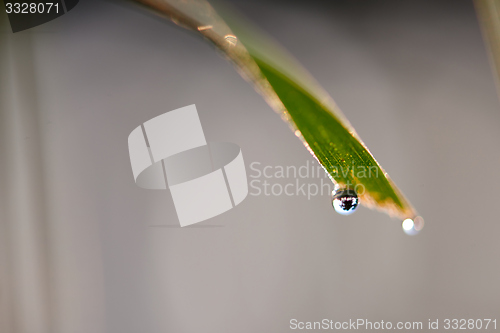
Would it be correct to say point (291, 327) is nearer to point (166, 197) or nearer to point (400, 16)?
point (166, 197)

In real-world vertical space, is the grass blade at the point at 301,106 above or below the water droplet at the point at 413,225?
above

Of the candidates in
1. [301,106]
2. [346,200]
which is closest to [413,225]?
[346,200]

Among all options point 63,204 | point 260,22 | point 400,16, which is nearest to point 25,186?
point 63,204

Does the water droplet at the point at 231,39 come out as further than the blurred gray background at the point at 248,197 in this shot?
No

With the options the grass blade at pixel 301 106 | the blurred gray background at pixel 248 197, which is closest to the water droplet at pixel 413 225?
the blurred gray background at pixel 248 197

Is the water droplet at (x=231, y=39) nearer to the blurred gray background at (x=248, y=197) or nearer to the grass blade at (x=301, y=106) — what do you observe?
the grass blade at (x=301, y=106)

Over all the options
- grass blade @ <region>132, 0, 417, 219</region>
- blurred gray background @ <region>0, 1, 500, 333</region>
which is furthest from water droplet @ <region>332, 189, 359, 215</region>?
blurred gray background @ <region>0, 1, 500, 333</region>
